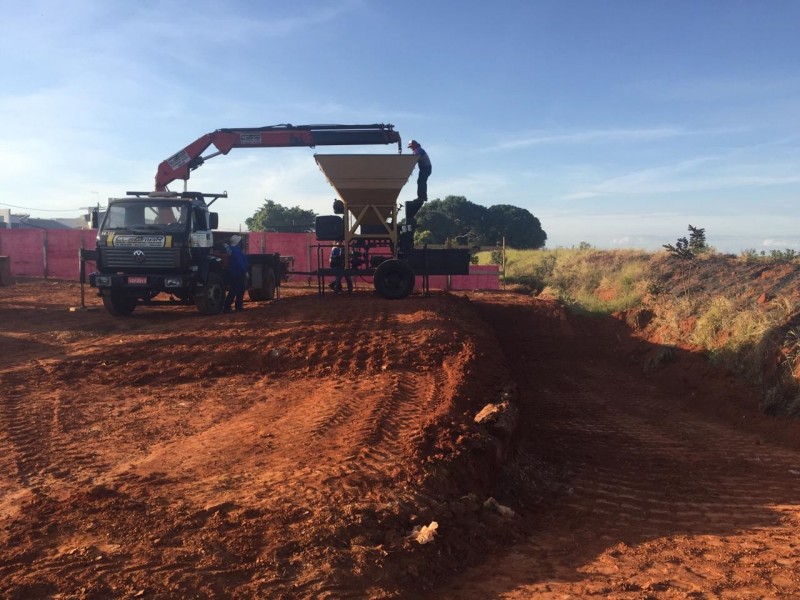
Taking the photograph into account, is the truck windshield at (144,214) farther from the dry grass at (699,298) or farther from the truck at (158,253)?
the dry grass at (699,298)

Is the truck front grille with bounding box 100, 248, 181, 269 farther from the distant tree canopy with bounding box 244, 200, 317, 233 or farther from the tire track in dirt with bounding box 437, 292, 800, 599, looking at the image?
the distant tree canopy with bounding box 244, 200, 317, 233

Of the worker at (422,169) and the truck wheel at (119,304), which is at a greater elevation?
the worker at (422,169)

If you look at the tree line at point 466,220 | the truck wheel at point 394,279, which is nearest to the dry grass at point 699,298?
the truck wheel at point 394,279

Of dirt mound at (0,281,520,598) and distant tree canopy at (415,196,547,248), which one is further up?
distant tree canopy at (415,196,547,248)

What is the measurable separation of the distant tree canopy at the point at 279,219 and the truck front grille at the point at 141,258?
37.8m

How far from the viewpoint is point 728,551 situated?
4.61m

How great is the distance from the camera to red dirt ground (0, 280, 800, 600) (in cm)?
376

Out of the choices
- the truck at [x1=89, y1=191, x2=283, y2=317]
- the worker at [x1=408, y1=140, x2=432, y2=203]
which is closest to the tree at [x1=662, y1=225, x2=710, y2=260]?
the worker at [x1=408, y1=140, x2=432, y2=203]

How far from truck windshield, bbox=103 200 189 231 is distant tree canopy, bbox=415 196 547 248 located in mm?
40627

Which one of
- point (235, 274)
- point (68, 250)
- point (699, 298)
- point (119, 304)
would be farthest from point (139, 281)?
point (68, 250)

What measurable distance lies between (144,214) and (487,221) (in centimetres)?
4605

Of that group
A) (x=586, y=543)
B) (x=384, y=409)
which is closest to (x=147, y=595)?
(x=586, y=543)

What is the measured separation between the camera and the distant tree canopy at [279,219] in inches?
2028

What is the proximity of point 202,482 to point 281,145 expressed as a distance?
527 inches
